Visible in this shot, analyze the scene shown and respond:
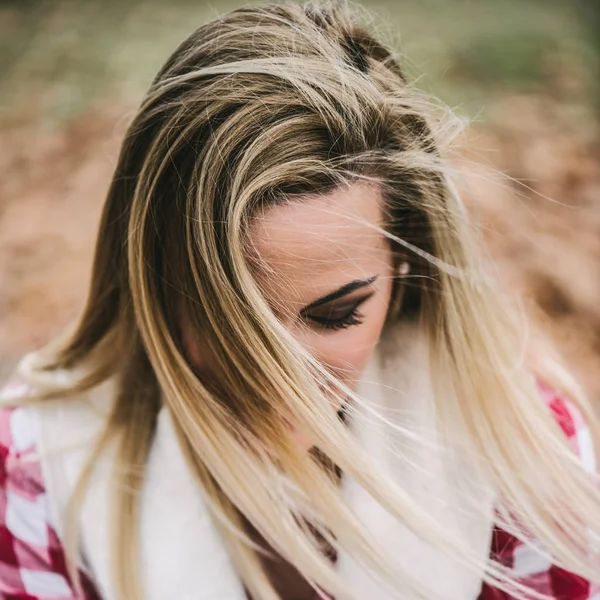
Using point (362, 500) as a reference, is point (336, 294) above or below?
A: above

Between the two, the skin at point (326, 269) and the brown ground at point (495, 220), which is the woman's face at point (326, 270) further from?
the brown ground at point (495, 220)

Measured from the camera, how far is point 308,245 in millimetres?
742

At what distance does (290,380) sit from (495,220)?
181cm

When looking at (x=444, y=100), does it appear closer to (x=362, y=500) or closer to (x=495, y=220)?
(x=495, y=220)

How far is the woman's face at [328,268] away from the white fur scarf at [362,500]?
14 cm

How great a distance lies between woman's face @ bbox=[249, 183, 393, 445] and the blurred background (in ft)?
3.04

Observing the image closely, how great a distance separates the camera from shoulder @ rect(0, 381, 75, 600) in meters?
→ 0.98

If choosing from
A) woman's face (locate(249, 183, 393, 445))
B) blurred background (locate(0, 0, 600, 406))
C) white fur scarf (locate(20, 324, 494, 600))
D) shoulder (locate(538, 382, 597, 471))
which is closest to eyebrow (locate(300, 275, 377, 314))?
woman's face (locate(249, 183, 393, 445))

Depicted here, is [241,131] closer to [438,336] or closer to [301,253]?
[301,253]

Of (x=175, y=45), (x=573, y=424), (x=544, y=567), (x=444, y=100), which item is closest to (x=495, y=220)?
(x=444, y=100)

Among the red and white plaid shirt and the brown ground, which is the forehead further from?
the brown ground

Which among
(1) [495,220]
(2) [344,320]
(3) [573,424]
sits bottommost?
(3) [573,424]

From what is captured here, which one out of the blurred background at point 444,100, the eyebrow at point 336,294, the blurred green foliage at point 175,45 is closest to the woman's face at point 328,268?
the eyebrow at point 336,294

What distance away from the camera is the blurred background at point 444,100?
2.32 meters
